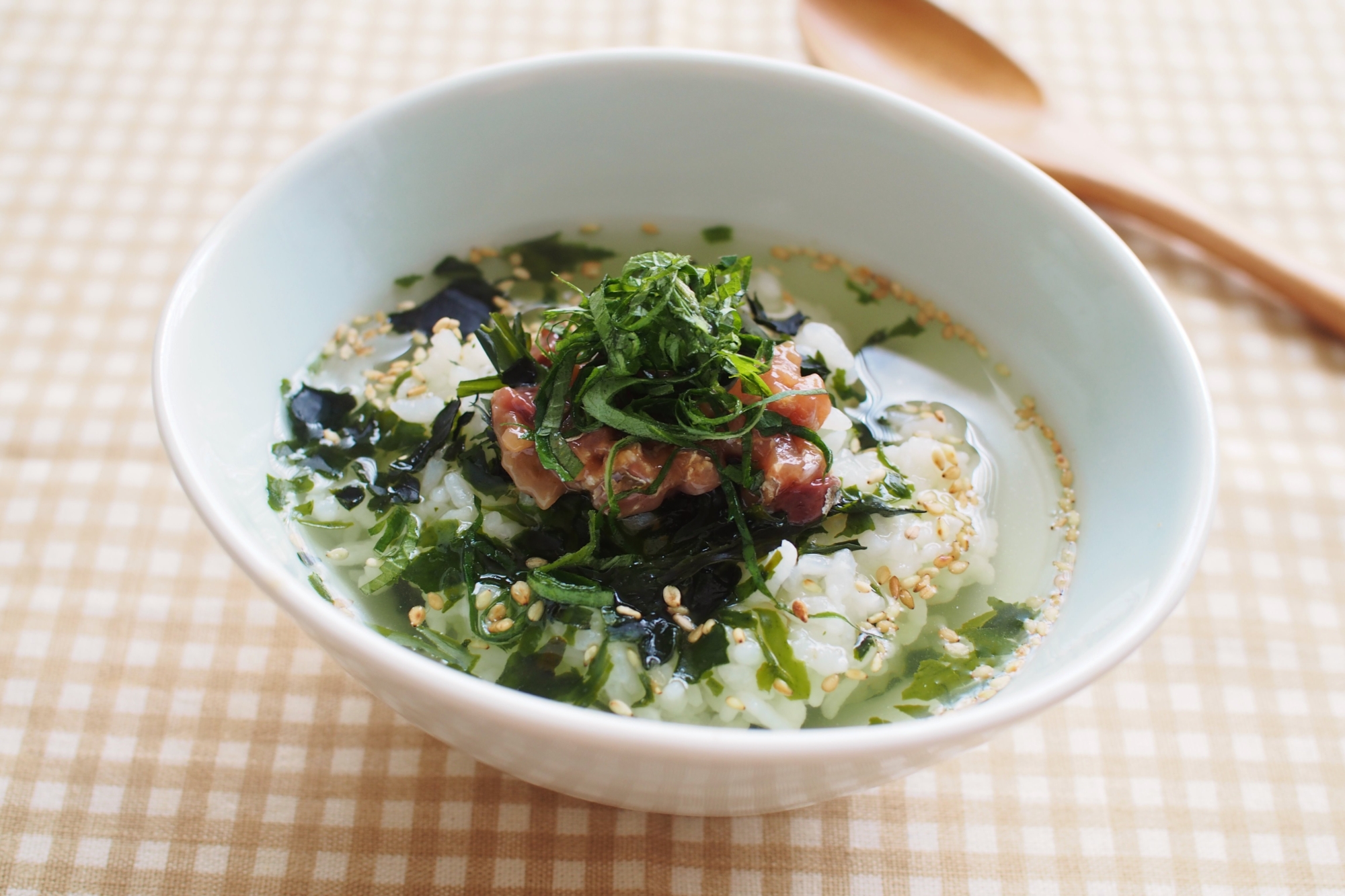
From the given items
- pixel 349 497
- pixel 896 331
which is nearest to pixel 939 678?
pixel 896 331

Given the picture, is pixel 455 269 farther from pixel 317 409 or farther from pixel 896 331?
pixel 896 331

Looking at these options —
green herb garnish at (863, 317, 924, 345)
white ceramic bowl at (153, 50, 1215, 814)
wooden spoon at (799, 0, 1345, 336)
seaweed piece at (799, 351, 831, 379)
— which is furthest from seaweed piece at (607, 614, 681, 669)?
wooden spoon at (799, 0, 1345, 336)

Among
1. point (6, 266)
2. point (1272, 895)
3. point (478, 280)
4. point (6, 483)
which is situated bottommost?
point (1272, 895)

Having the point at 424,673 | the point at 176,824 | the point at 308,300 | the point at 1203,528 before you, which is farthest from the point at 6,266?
the point at 1203,528

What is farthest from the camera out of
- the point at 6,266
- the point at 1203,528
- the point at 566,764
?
the point at 6,266

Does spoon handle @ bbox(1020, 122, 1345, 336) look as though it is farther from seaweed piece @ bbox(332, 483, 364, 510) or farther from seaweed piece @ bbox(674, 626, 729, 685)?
seaweed piece @ bbox(332, 483, 364, 510)

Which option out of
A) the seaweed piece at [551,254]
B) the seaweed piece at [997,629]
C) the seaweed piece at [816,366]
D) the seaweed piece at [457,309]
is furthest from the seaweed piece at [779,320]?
the seaweed piece at [997,629]

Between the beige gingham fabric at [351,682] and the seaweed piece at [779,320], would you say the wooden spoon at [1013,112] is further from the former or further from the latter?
the seaweed piece at [779,320]

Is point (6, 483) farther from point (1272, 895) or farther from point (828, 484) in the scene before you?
point (1272, 895)
